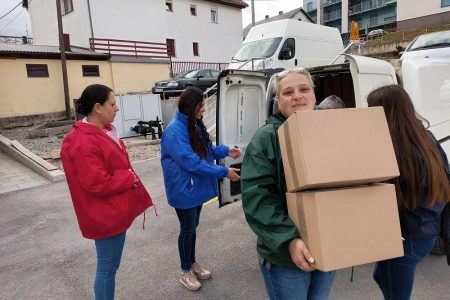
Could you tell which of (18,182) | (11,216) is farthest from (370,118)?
(18,182)

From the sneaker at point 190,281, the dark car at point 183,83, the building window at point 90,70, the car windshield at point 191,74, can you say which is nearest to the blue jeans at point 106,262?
the sneaker at point 190,281

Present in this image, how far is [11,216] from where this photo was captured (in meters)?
5.06

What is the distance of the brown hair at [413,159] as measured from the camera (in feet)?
5.25

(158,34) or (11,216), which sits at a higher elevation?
(158,34)

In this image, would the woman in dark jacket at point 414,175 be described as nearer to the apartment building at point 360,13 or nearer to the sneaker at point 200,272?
the sneaker at point 200,272

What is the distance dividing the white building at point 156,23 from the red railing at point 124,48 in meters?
0.83

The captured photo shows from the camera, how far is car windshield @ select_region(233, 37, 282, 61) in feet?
37.9

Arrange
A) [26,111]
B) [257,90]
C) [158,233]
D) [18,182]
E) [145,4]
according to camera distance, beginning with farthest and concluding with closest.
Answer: [145,4] < [26,111] < [18,182] < [158,233] < [257,90]

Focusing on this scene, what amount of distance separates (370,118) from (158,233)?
3.38 meters

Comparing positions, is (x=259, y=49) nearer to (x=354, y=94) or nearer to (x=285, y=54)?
(x=285, y=54)

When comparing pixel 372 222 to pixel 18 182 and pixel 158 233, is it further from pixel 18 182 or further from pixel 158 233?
pixel 18 182

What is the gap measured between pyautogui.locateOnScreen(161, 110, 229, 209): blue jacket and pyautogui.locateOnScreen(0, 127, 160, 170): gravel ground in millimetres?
6068

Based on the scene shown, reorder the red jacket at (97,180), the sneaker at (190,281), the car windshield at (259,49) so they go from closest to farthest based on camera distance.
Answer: the red jacket at (97,180) < the sneaker at (190,281) < the car windshield at (259,49)

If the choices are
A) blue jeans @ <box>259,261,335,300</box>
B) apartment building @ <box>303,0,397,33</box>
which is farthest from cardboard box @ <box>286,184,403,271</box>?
apartment building @ <box>303,0,397,33</box>
